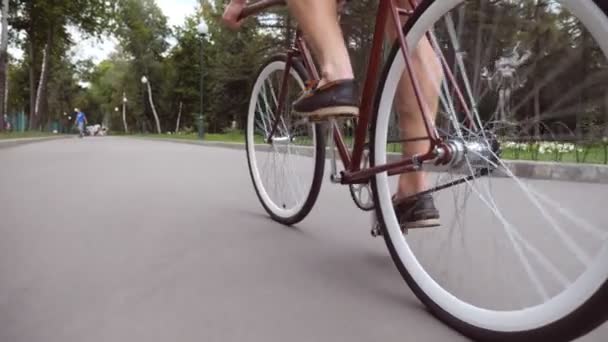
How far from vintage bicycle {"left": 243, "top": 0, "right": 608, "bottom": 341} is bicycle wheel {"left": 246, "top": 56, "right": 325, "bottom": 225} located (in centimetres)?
68

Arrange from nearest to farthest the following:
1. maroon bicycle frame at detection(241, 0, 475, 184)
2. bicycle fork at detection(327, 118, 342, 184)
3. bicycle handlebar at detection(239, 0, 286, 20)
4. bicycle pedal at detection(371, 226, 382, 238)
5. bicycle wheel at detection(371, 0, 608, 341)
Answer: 1. bicycle wheel at detection(371, 0, 608, 341)
2. maroon bicycle frame at detection(241, 0, 475, 184)
3. bicycle pedal at detection(371, 226, 382, 238)
4. bicycle fork at detection(327, 118, 342, 184)
5. bicycle handlebar at detection(239, 0, 286, 20)

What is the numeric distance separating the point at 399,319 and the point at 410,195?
0.42 metres

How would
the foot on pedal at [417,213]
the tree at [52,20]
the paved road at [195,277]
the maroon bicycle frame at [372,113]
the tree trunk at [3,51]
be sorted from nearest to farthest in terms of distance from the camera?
the paved road at [195,277] < the maroon bicycle frame at [372,113] < the foot on pedal at [417,213] < the tree trunk at [3,51] < the tree at [52,20]

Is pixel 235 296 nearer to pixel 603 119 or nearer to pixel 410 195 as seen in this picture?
pixel 410 195

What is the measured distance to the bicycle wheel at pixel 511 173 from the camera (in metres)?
1.15

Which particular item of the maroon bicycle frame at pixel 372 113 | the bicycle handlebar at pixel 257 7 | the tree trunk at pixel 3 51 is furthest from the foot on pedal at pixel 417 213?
the tree trunk at pixel 3 51

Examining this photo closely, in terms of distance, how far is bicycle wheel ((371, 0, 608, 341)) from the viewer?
1150mm

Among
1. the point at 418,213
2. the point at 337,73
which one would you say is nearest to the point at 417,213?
the point at 418,213

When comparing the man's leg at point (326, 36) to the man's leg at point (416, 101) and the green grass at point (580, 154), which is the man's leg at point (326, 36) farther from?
the green grass at point (580, 154)

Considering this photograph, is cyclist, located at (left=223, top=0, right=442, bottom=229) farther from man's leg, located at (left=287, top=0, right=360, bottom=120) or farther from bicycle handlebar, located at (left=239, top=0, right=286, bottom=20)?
bicycle handlebar, located at (left=239, top=0, right=286, bottom=20)

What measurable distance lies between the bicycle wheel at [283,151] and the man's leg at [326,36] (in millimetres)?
637

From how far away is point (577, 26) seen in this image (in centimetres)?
115

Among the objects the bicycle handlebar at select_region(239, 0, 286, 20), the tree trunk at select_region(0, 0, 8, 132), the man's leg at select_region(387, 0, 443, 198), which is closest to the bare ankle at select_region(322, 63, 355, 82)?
the man's leg at select_region(387, 0, 443, 198)

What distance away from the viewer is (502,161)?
4.61 ft
